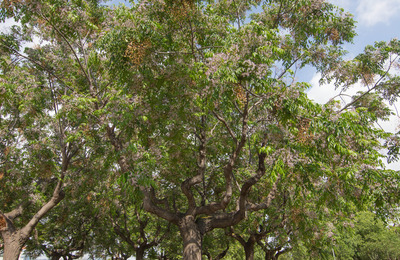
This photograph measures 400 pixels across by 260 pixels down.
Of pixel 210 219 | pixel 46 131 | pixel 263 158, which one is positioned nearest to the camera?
pixel 263 158

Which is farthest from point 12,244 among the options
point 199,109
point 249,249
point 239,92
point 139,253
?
point 249,249

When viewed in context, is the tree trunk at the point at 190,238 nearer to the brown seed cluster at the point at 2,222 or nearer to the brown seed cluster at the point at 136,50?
the brown seed cluster at the point at 136,50

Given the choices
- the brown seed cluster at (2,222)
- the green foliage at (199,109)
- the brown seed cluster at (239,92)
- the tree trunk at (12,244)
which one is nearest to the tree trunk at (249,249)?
the green foliage at (199,109)

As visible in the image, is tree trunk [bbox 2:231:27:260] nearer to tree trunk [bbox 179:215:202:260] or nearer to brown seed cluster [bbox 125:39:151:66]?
tree trunk [bbox 179:215:202:260]

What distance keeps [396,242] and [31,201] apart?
2990cm

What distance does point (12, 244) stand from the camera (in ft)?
32.0

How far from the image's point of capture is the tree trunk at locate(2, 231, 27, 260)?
31.6 ft

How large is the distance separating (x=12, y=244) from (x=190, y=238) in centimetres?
606

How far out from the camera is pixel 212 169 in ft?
33.5

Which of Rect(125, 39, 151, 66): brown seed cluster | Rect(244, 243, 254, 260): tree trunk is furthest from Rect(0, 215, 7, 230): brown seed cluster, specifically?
Rect(244, 243, 254, 260): tree trunk

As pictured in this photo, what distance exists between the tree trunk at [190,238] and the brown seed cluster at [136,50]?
4871 millimetres

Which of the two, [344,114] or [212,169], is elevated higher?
[212,169]

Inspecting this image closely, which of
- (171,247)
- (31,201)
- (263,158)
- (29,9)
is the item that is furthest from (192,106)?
(171,247)

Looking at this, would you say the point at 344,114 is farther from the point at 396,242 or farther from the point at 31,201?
the point at 396,242
